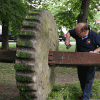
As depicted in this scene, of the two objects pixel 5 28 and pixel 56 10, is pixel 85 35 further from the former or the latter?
pixel 5 28

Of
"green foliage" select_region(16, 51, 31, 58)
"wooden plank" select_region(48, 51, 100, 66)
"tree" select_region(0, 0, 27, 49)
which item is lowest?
"wooden plank" select_region(48, 51, 100, 66)

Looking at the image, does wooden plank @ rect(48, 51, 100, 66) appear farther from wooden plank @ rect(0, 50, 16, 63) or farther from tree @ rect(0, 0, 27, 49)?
tree @ rect(0, 0, 27, 49)

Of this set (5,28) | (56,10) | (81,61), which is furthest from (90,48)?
(5,28)

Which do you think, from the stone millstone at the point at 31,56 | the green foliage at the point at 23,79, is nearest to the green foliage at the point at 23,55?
the stone millstone at the point at 31,56

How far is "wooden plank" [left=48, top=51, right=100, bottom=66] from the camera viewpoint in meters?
3.02

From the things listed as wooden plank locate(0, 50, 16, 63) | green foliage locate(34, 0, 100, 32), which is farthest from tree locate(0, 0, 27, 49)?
wooden plank locate(0, 50, 16, 63)

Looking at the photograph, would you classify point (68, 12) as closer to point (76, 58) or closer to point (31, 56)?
point (76, 58)

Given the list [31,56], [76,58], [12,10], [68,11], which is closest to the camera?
[31,56]

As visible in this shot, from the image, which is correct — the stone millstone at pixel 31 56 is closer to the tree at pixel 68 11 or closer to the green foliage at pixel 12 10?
the green foliage at pixel 12 10

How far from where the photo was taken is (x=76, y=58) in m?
3.05

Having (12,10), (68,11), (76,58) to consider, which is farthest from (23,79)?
(68,11)

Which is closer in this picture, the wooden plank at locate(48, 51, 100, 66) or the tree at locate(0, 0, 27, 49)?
the wooden plank at locate(48, 51, 100, 66)

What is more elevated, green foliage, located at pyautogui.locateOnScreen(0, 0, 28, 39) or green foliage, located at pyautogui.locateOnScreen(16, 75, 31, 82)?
green foliage, located at pyautogui.locateOnScreen(0, 0, 28, 39)

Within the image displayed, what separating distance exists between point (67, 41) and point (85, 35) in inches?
14.1
